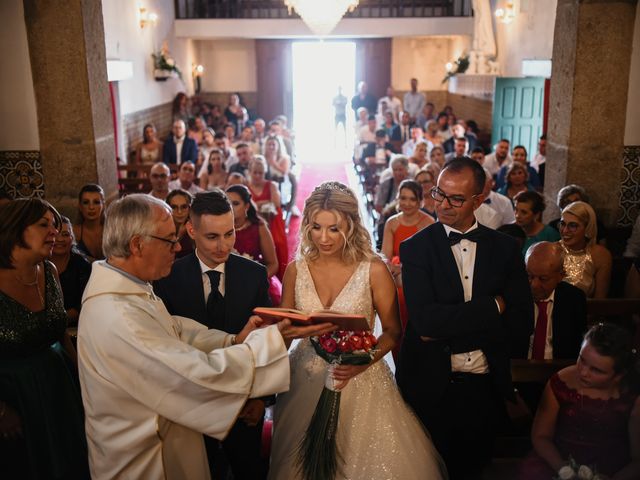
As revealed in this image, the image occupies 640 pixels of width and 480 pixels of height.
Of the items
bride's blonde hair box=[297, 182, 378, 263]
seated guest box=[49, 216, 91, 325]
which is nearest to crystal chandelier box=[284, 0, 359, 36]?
seated guest box=[49, 216, 91, 325]

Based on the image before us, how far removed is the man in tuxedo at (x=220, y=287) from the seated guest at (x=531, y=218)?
2675 millimetres

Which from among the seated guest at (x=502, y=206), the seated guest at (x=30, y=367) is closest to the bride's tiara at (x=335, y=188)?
the seated guest at (x=30, y=367)

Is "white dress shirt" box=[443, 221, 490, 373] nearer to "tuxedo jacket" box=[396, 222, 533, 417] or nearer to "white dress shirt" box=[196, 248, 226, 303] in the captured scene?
"tuxedo jacket" box=[396, 222, 533, 417]

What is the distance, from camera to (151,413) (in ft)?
6.98

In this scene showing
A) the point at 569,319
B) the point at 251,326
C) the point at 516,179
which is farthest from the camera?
the point at 516,179

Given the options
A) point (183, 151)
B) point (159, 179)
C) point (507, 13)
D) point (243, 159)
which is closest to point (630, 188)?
point (159, 179)

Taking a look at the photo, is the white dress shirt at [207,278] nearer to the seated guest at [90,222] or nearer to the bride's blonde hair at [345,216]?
the bride's blonde hair at [345,216]

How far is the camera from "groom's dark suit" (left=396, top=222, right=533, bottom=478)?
2617 mm

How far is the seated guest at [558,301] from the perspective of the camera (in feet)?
10.7

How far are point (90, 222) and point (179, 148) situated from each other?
657 cm

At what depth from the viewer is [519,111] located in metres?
11.6

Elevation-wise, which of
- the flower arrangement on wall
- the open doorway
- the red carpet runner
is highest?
the flower arrangement on wall

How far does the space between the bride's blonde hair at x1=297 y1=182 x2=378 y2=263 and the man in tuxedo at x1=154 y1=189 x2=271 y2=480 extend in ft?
1.07

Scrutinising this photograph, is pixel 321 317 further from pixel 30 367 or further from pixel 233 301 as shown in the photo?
pixel 30 367
